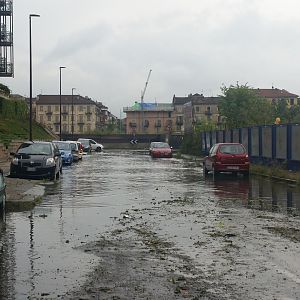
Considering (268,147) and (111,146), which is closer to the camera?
(268,147)

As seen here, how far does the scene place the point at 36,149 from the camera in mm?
25578

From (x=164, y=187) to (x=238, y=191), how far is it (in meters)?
2.77

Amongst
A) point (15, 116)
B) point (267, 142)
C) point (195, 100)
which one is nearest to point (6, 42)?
point (15, 116)

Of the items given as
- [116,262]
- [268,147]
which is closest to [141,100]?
[268,147]

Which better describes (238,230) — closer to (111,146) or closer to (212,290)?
(212,290)

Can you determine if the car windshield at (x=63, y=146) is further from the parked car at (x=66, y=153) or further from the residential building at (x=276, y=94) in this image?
the residential building at (x=276, y=94)

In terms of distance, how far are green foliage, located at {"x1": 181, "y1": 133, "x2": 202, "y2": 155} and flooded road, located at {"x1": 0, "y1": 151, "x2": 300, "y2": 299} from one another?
1813 inches

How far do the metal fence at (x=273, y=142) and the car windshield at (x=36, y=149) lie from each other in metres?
11.4

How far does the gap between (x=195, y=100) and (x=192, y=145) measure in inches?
3681

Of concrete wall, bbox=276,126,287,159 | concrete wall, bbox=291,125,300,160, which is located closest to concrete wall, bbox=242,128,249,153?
concrete wall, bbox=276,126,287,159

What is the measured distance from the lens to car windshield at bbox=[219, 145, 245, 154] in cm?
2855

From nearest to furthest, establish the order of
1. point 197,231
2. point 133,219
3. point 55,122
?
point 197,231 → point 133,219 → point 55,122

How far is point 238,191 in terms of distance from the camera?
20906mm

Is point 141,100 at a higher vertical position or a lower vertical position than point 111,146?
higher
